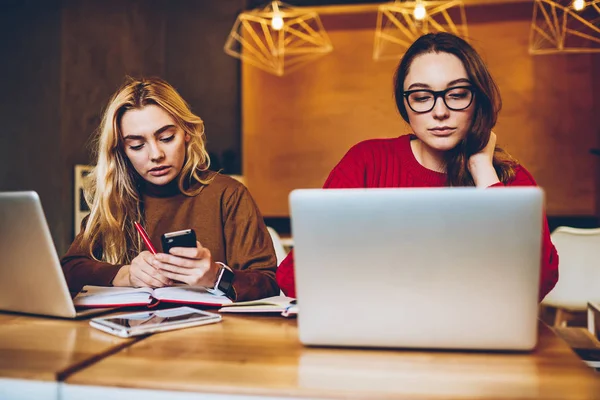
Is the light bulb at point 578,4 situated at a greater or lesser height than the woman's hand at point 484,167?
greater

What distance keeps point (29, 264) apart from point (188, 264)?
331 millimetres

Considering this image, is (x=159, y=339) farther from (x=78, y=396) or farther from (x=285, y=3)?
(x=285, y=3)

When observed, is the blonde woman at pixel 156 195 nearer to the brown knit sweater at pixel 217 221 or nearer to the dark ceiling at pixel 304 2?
the brown knit sweater at pixel 217 221

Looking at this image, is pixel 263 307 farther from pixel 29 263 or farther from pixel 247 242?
pixel 247 242

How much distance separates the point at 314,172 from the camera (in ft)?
17.2

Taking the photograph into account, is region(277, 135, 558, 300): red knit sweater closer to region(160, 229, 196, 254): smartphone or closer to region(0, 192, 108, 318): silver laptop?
region(160, 229, 196, 254): smartphone

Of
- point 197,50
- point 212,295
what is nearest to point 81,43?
point 197,50

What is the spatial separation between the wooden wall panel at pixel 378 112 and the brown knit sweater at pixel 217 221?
120 inches

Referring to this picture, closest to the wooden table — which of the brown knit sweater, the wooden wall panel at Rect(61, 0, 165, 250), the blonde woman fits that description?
the blonde woman

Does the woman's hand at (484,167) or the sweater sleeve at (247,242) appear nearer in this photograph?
the woman's hand at (484,167)

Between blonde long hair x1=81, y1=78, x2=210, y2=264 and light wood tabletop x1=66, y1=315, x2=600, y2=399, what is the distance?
904 mm

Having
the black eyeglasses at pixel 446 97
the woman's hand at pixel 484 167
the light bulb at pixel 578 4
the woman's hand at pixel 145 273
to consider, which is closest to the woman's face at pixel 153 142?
the woman's hand at pixel 145 273

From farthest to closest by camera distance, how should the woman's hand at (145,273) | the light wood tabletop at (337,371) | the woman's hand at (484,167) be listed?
the woman's hand at (484,167) < the woman's hand at (145,273) < the light wood tabletop at (337,371)

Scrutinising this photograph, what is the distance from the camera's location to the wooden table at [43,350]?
32.5 inches
